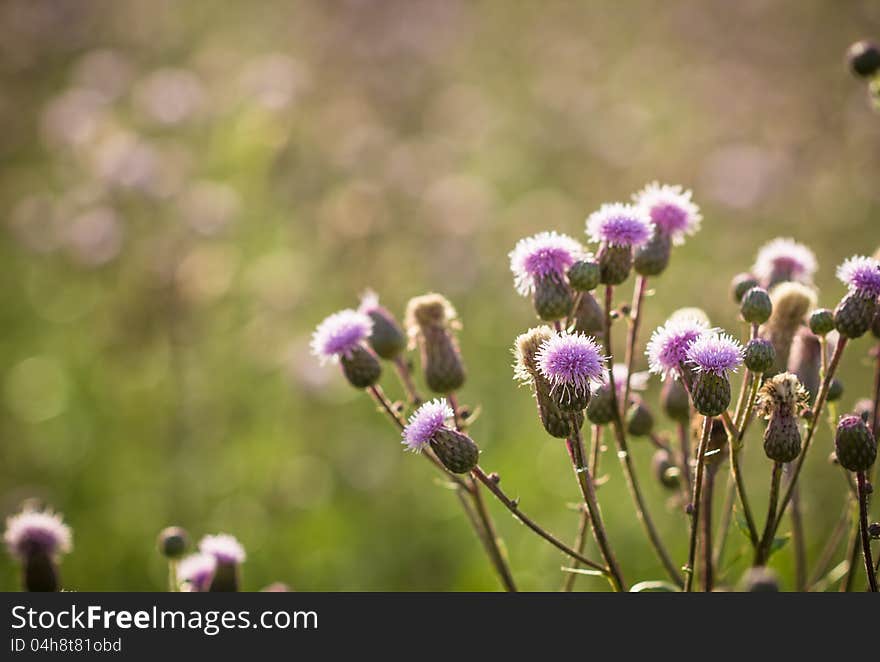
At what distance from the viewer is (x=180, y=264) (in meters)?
5.21

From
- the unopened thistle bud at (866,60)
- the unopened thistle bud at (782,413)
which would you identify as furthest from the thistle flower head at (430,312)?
the unopened thistle bud at (866,60)

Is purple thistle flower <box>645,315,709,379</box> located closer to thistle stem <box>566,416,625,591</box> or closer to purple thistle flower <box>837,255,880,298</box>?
thistle stem <box>566,416,625,591</box>

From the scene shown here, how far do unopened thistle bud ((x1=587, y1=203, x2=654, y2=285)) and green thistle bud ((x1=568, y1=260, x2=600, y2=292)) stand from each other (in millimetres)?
93

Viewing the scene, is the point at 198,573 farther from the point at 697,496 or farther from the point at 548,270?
the point at 697,496

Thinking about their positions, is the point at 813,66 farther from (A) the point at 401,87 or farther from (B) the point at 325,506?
(B) the point at 325,506

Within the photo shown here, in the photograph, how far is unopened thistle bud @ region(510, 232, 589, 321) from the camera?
2.27 metres

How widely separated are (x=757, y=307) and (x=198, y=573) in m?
1.69

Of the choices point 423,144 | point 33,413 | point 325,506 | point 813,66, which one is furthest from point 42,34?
point 813,66

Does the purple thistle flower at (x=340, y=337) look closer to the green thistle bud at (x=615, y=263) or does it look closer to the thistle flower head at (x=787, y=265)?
the green thistle bud at (x=615, y=263)

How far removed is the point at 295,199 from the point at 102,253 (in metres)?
1.72

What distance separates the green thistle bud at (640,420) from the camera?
98.2 inches

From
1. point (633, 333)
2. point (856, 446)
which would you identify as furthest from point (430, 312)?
point (856, 446)

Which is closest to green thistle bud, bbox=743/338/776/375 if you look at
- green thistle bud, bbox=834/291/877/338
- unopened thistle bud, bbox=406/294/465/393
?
green thistle bud, bbox=834/291/877/338

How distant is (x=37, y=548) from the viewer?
2695 millimetres
